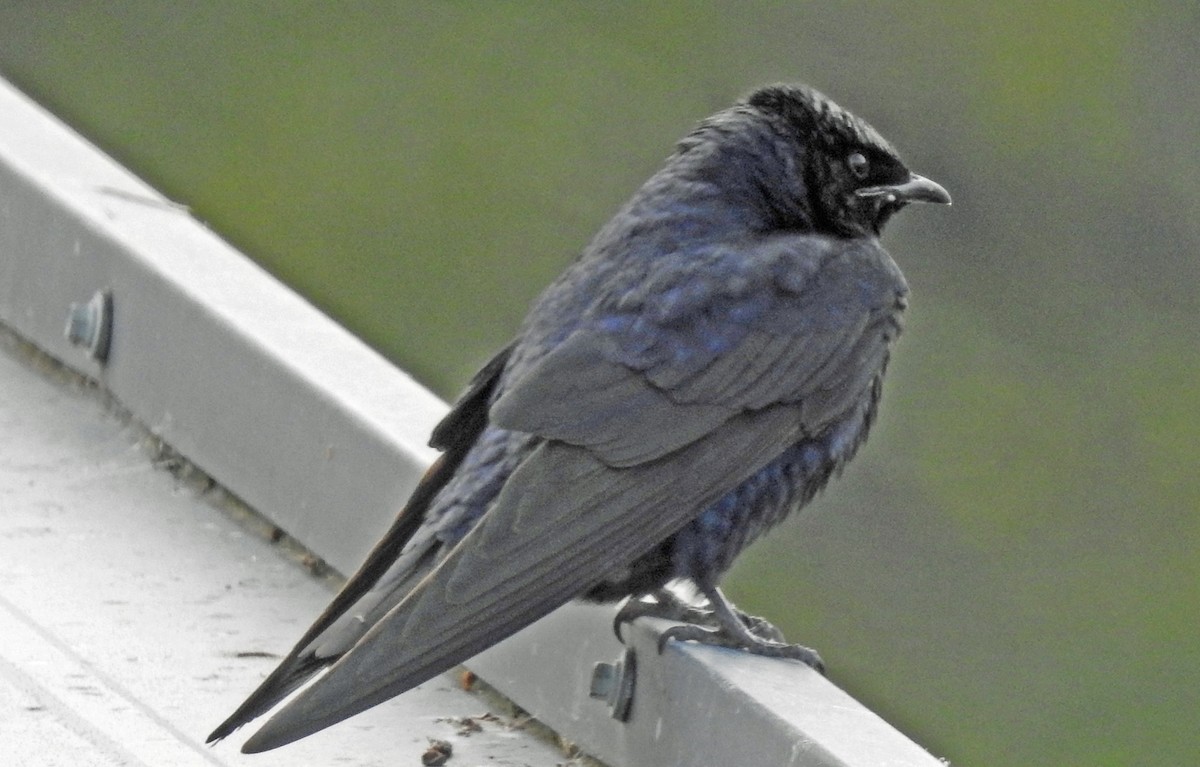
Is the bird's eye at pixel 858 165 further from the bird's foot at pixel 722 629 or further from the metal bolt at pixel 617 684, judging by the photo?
the metal bolt at pixel 617 684

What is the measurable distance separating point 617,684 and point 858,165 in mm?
1249

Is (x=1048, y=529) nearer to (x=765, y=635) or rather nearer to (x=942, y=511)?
(x=942, y=511)

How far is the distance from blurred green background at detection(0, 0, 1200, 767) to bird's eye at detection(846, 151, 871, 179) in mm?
2727

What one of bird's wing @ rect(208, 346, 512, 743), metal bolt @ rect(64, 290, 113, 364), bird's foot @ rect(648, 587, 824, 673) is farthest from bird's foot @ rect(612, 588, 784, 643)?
metal bolt @ rect(64, 290, 113, 364)

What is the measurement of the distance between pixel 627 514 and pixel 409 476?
436 mm

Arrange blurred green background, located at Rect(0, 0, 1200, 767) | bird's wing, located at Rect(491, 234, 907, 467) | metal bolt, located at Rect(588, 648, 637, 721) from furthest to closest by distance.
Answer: blurred green background, located at Rect(0, 0, 1200, 767), bird's wing, located at Rect(491, 234, 907, 467), metal bolt, located at Rect(588, 648, 637, 721)

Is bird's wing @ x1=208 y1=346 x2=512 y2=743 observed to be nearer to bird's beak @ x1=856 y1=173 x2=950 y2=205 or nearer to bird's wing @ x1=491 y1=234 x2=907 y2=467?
bird's wing @ x1=491 y1=234 x2=907 y2=467

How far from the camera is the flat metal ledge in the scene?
3.89m

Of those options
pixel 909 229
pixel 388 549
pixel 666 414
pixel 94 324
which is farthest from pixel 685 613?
pixel 909 229

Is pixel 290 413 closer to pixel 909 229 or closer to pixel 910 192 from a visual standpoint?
pixel 910 192

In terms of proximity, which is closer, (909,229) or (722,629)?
(722,629)

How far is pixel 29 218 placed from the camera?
5055mm

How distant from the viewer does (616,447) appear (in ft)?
13.9

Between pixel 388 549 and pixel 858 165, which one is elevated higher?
pixel 858 165
